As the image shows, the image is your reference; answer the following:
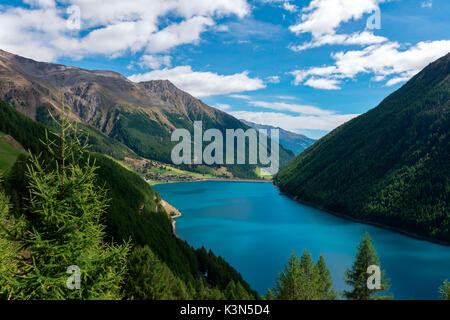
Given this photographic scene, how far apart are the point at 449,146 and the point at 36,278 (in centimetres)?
18082

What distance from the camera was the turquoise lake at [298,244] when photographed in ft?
222

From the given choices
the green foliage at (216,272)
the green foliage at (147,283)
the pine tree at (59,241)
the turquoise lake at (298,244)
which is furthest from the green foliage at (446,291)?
the pine tree at (59,241)

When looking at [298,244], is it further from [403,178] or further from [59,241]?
[59,241]

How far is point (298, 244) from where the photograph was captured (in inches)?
3730

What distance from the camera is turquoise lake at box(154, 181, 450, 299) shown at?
2660 inches

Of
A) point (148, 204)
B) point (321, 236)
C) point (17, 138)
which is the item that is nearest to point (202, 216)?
point (148, 204)

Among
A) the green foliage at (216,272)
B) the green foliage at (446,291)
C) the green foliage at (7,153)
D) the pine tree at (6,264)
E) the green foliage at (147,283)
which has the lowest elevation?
the green foliage at (216,272)

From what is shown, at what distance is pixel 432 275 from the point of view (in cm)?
6988

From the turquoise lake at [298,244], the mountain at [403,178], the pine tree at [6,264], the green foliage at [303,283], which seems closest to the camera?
the pine tree at [6,264]

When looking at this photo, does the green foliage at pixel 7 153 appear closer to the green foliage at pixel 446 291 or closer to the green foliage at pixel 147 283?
the green foliage at pixel 147 283

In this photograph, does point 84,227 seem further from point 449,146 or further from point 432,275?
point 449,146

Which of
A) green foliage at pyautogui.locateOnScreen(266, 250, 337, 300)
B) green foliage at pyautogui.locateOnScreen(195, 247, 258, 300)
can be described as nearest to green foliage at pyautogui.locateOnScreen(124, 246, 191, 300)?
green foliage at pyautogui.locateOnScreen(266, 250, 337, 300)

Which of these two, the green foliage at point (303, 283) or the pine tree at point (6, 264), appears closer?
the pine tree at point (6, 264)

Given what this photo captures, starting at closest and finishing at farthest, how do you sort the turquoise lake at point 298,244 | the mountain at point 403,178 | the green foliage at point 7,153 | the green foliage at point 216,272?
the green foliage at point 216,272 → the green foliage at point 7,153 → the turquoise lake at point 298,244 → the mountain at point 403,178
